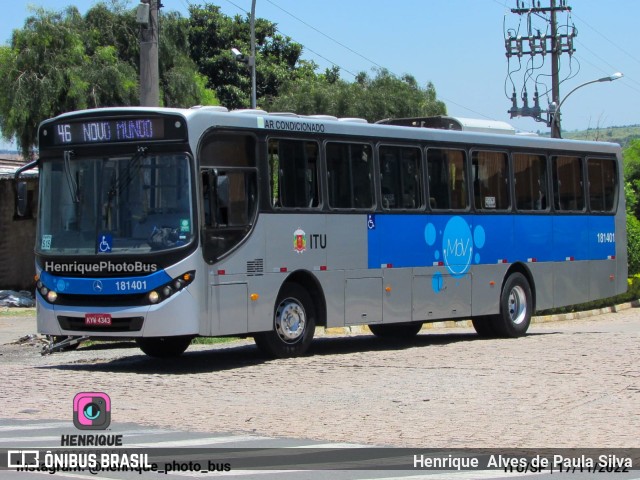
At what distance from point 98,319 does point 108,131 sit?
2.48 meters

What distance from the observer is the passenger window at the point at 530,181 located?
21.5 m

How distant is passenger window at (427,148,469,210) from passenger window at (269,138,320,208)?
9.64ft

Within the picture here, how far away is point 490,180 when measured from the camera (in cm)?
2089

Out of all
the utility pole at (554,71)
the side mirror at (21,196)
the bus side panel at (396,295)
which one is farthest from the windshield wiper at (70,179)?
the utility pole at (554,71)

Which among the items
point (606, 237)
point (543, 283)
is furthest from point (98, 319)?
point (606, 237)

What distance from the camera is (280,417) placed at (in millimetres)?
11758

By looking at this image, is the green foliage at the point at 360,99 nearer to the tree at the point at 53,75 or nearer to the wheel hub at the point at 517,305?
the tree at the point at 53,75

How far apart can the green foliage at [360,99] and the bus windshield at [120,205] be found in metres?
37.3

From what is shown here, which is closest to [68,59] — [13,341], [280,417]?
[13,341]

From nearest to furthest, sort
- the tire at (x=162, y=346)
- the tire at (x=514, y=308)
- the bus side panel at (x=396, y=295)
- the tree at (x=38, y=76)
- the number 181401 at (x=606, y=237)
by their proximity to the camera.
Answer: the tire at (x=162, y=346) → the bus side panel at (x=396, y=295) → the tire at (x=514, y=308) → the number 181401 at (x=606, y=237) → the tree at (x=38, y=76)

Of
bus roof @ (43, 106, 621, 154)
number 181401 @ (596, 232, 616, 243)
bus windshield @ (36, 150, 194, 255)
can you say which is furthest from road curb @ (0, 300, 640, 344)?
bus windshield @ (36, 150, 194, 255)

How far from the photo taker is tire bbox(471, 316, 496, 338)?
21.4 meters

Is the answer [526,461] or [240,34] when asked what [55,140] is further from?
[240,34]
